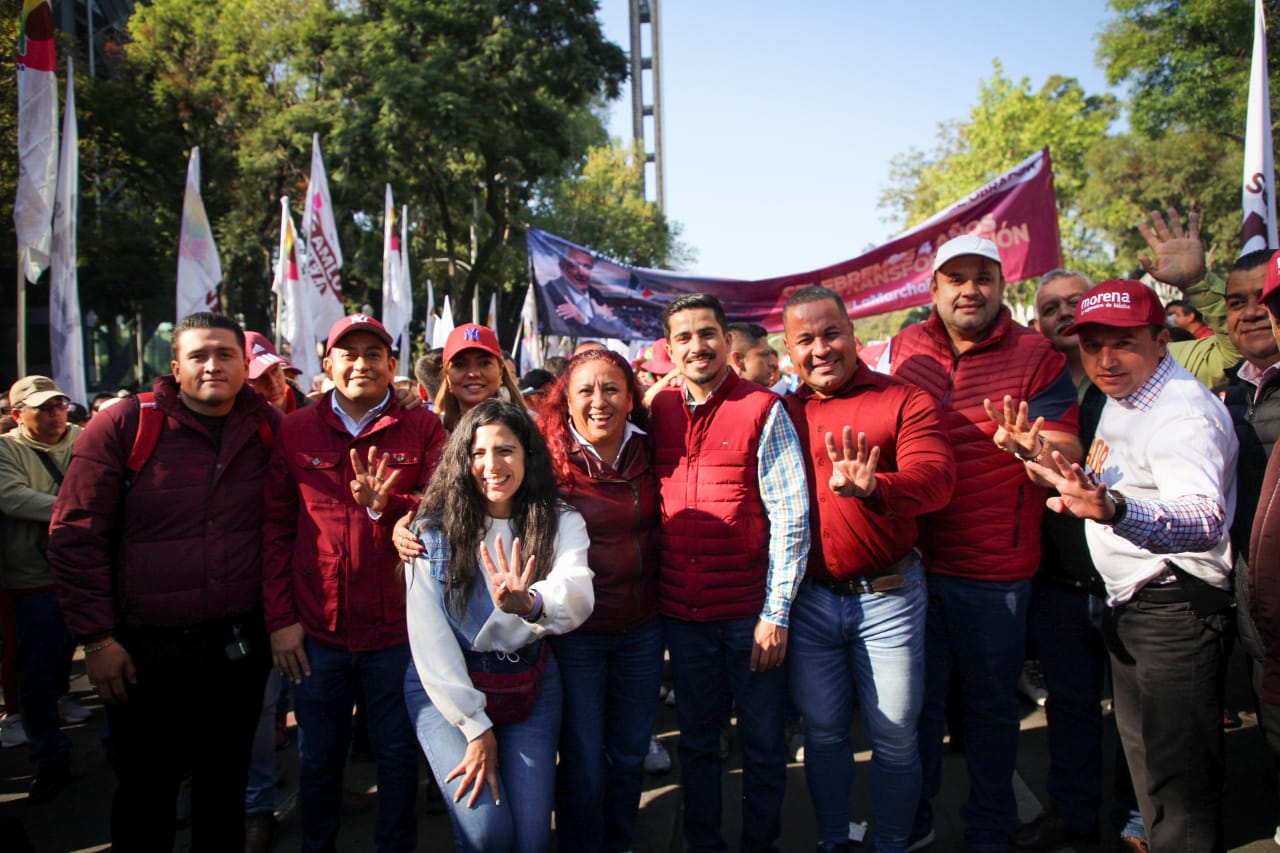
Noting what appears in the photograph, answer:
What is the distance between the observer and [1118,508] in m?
2.45

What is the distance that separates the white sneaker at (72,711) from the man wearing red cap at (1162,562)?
18.3 ft

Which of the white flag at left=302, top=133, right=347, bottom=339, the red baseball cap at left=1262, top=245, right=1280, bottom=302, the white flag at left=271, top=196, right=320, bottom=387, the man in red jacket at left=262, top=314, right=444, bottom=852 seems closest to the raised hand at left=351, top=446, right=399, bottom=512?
the man in red jacket at left=262, top=314, right=444, bottom=852

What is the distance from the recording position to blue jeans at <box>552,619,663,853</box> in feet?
9.84

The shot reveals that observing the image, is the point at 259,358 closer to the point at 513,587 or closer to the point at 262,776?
the point at 262,776

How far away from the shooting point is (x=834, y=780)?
3.04m

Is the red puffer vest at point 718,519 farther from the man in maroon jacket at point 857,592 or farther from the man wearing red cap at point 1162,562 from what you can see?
the man wearing red cap at point 1162,562

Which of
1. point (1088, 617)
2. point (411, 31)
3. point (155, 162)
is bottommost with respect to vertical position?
point (1088, 617)

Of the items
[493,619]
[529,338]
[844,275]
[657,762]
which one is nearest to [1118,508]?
[493,619]

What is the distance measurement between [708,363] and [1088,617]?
1.70 meters

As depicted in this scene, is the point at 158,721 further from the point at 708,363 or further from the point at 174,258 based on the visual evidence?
the point at 174,258

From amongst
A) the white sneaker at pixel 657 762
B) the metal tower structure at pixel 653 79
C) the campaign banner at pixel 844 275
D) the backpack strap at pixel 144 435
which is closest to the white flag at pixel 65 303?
the campaign banner at pixel 844 275

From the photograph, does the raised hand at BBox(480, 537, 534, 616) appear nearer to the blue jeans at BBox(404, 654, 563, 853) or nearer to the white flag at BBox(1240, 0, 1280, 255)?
the blue jeans at BBox(404, 654, 563, 853)

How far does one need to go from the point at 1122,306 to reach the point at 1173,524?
75 centimetres

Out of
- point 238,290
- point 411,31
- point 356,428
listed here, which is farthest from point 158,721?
Answer: point 238,290
